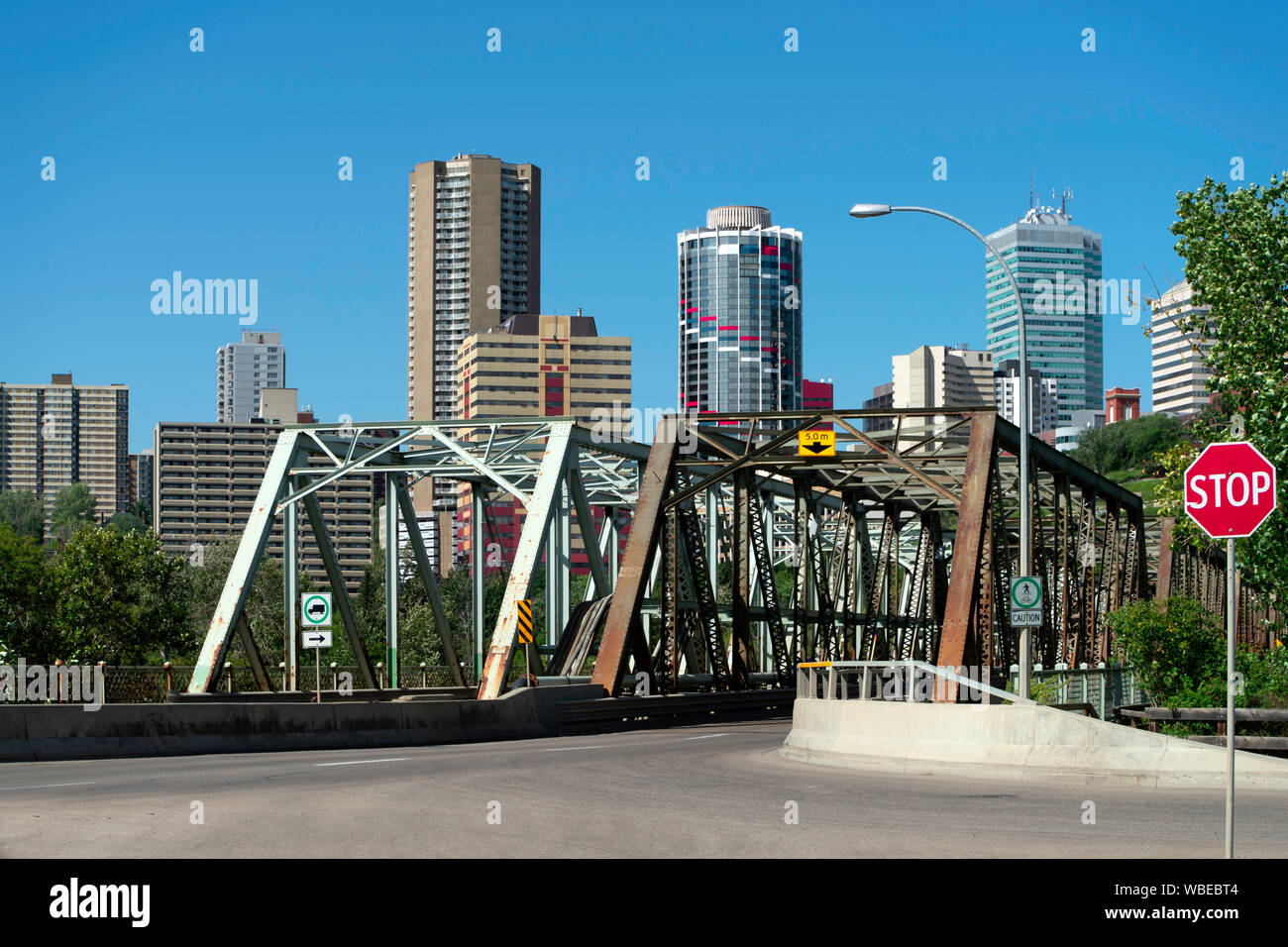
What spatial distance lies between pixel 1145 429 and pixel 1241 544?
180m

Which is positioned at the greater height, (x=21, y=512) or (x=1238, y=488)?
(x=1238, y=488)

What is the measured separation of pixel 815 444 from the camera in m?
33.2

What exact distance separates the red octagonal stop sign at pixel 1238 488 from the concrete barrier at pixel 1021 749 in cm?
699

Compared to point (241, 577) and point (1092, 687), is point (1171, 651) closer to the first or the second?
A: point (1092, 687)

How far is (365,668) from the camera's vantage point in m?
34.1

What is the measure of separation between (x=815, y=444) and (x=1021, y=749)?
1544cm

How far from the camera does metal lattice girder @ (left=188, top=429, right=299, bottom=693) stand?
95.8 feet

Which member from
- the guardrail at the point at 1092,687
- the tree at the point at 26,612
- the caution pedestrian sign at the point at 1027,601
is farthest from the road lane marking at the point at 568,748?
the tree at the point at 26,612

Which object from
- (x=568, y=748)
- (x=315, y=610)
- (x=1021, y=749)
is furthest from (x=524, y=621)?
(x=1021, y=749)

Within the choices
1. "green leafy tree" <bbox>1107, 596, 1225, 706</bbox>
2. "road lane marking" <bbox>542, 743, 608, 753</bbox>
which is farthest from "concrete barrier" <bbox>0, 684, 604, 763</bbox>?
"green leafy tree" <bbox>1107, 596, 1225, 706</bbox>

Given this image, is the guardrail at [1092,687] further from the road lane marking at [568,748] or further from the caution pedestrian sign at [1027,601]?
the road lane marking at [568,748]

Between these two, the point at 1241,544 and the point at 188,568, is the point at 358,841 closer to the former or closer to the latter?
the point at 1241,544

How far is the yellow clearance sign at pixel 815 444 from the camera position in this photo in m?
33.1

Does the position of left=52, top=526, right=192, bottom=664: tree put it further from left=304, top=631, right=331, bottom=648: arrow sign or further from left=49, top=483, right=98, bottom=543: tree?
left=49, top=483, right=98, bottom=543: tree
